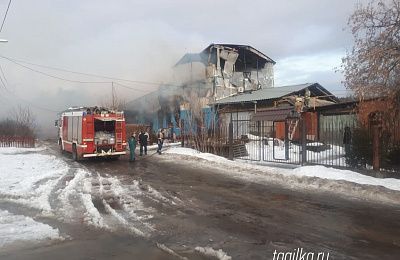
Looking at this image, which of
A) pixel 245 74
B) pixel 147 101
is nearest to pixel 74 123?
pixel 147 101

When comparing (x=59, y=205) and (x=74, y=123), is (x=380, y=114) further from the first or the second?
(x=74, y=123)

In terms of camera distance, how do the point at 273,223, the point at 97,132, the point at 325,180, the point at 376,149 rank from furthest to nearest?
the point at 97,132, the point at 376,149, the point at 325,180, the point at 273,223

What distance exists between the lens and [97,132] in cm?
1567

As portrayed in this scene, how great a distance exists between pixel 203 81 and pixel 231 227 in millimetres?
27612

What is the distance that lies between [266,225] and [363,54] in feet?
23.4

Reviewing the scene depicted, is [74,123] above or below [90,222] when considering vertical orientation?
above

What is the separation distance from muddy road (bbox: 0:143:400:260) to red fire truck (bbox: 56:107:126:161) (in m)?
7.36

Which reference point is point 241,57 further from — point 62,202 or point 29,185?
point 62,202

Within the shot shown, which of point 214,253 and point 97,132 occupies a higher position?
point 97,132

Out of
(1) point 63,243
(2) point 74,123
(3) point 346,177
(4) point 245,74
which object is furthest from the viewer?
(4) point 245,74

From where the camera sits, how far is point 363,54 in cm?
952

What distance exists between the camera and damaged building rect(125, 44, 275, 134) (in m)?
30.9

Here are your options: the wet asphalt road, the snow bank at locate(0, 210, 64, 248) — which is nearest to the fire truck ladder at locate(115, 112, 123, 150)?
the wet asphalt road

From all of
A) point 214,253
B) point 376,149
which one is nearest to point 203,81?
point 376,149
